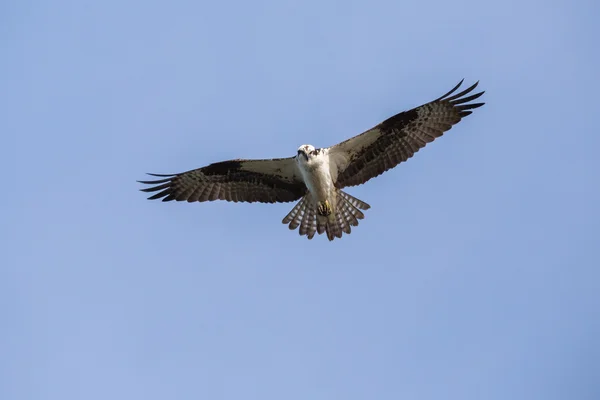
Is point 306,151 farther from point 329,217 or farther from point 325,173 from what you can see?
point 329,217

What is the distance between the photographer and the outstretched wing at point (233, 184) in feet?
52.9

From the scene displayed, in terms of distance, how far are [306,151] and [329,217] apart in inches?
53.7

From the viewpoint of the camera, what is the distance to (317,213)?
16125 millimetres

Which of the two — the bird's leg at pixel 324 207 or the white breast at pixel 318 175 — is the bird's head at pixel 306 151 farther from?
the bird's leg at pixel 324 207

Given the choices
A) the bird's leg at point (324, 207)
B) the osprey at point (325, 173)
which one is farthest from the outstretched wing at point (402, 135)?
the bird's leg at point (324, 207)

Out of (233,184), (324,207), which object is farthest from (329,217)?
(233,184)

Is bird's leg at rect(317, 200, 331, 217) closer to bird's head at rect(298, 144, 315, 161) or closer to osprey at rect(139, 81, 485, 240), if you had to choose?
osprey at rect(139, 81, 485, 240)

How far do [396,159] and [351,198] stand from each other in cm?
97

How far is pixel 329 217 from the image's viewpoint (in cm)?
1605

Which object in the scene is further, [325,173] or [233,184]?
[233,184]

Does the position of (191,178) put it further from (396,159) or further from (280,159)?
(396,159)

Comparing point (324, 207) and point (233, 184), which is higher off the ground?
point (233, 184)

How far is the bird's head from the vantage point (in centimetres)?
1523

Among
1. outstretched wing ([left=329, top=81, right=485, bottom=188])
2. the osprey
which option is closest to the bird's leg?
the osprey
